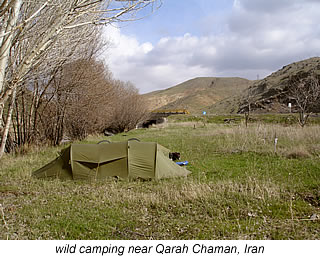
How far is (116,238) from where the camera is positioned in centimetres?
463

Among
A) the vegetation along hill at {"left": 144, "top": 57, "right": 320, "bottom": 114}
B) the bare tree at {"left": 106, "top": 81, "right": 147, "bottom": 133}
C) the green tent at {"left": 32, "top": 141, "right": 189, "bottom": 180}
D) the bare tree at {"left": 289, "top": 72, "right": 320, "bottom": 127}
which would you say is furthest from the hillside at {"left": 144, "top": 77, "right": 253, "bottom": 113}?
the green tent at {"left": 32, "top": 141, "right": 189, "bottom": 180}

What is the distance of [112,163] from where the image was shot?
8750mm

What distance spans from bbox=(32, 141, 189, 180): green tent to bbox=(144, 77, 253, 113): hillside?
80.0 m

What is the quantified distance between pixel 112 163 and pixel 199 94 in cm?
11764

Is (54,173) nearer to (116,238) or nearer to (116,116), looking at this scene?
(116,238)

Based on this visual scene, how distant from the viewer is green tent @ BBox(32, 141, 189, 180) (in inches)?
339

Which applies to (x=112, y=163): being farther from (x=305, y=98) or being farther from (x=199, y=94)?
(x=199, y=94)

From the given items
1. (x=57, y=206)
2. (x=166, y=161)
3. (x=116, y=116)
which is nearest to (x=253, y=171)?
(x=166, y=161)

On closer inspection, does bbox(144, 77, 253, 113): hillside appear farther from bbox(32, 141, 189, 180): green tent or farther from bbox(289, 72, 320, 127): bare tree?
bbox(32, 141, 189, 180): green tent

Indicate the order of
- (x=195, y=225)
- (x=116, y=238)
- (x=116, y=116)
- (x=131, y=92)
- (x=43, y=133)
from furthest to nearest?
(x=131, y=92), (x=116, y=116), (x=43, y=133), (x=195, y=225), (x=116, y=238)

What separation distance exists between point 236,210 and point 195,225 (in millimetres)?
999

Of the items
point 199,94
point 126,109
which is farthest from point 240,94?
point 126,109

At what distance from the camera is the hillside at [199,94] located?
365ft

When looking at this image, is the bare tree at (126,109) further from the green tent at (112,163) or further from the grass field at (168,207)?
the grass field at (168,207)
